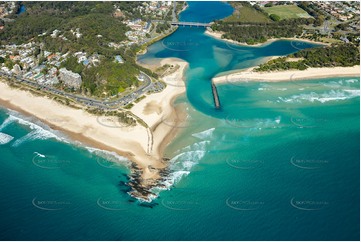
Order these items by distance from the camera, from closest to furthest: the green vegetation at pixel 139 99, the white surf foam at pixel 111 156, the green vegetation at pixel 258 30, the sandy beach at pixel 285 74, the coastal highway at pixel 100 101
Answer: the white surf foam at pixel 111 156, the coastal highway at pixel 100 101, the green vegetation at pixel 139 99, the sandy beach at pixel 285 74, the green vegetation at pixel 258 30

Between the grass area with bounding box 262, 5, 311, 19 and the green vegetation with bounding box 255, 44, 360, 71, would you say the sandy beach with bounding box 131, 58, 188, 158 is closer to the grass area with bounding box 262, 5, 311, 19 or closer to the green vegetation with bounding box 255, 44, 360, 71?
the green vegetation with bounding box 255, 44, 360, 71

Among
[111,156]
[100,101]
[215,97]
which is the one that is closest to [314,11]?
[215,97]

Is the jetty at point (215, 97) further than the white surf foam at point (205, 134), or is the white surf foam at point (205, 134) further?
the jetty at point (215, 97)

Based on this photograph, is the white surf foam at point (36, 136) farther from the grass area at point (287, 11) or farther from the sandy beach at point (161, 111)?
the grass area at point (287, 11)

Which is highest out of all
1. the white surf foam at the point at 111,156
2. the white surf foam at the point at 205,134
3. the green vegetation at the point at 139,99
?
the green vegetation at the point at 139,99

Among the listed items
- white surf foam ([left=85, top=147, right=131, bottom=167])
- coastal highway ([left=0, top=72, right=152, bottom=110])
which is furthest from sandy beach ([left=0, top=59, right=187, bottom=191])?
coastal highway ([left=0, top=72, right=152, bottom=110])

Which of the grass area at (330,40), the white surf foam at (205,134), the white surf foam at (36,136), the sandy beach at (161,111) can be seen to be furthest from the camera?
the grass area at (330,40)

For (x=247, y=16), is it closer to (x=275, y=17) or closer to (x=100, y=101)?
(x=275, y=17)

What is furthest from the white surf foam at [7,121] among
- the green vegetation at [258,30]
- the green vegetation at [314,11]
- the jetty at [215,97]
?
the green vegetation at [314,11]
